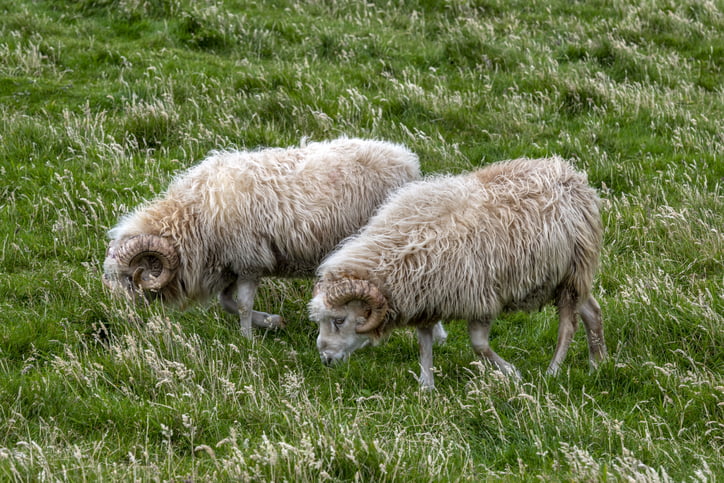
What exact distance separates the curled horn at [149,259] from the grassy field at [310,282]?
27 cm

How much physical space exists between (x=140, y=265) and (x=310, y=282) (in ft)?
5.28

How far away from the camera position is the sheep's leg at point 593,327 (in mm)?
6203

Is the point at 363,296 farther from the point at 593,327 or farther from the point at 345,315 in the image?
the point at 593,327

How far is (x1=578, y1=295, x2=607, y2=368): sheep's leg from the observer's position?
20.4ft

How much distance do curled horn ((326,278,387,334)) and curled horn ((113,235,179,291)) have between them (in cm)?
151

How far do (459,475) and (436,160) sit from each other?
550 centimetres

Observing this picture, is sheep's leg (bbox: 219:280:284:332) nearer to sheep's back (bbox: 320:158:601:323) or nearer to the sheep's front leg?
the sheep's front leg

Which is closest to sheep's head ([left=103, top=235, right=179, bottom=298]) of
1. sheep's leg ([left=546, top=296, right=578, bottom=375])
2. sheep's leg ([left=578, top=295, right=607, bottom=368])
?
sheep's leg ([left=546, top=296, right=578, bottom=375])

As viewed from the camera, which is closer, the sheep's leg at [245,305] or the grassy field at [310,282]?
the grassy field at [310,282]

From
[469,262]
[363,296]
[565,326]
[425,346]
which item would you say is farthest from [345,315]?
[565,326]

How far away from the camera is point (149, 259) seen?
678 cm

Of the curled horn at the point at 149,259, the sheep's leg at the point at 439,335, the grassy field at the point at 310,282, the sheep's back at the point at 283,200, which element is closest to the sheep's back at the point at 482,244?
the grassy field at the point at 310,282

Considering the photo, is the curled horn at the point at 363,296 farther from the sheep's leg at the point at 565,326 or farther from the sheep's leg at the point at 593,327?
the sheep's leg at the point at 593,327

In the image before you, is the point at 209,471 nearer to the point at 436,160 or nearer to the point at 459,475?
the point at 459,475
